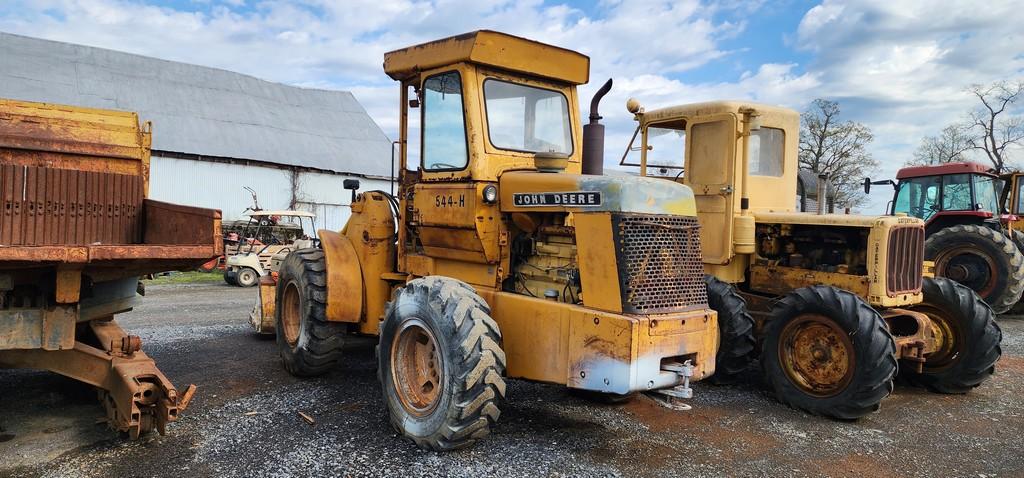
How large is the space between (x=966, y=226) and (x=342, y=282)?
10080 millimetres

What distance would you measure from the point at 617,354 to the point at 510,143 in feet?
6.53

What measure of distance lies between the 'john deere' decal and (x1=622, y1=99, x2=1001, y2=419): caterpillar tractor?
2443mm

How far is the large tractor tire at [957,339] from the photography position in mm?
6230

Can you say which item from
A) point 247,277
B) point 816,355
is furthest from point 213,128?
point 816,355

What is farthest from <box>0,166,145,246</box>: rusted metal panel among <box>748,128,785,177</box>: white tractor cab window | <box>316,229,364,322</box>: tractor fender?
<box>748,128,785,177</box>: white tractor cab window

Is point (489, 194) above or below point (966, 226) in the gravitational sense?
below

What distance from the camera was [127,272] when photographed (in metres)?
4.49

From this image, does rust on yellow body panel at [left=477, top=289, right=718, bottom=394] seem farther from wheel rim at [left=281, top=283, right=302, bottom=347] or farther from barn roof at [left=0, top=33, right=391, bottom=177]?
barn roof at [left=0, top=33, right=391, bottom=177]

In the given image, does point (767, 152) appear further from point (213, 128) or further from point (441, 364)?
point (213, 128)

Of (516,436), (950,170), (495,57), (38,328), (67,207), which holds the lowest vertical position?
(516,436)

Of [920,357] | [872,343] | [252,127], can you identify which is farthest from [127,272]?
[252,127]

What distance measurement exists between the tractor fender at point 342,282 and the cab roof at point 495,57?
1.65 m

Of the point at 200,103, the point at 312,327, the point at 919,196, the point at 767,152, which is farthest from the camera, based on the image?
the point at 200,103

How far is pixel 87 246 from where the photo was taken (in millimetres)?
3887
